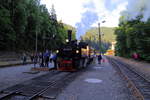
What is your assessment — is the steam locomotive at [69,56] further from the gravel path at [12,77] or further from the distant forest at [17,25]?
the distant forest at [17,25]

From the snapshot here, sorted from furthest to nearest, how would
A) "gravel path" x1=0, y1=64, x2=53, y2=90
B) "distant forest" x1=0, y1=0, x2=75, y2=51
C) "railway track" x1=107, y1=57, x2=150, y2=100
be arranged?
"distant forest" x1=0, y1=0, x2=75, y2=51, "gravel path" x1=0, y1=64, x2=53, y2=90, "railway track" x1=107, y1=57, x2=150, y2=100

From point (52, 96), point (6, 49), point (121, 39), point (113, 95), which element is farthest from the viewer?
point (121, 39)

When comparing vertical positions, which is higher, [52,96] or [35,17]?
[35,17]

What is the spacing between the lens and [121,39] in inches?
2532

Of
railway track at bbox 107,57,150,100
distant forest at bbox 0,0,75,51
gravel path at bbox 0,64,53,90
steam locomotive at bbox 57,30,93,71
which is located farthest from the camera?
distant forest at bbox 0,0,75,51

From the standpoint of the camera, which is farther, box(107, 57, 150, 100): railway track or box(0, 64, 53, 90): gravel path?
box(0, 64, 53, 90): gravel path

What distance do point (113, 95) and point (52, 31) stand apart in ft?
185

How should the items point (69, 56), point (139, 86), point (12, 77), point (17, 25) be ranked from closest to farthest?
point (139, 86)
point (12, 77)
point (69, 56)
point (17, 25)

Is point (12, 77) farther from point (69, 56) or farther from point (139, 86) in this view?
point (139, 86)

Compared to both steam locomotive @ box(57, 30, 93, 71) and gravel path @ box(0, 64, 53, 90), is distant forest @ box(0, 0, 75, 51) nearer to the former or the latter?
steam locomotive @ box(57, 30, 93, 71)

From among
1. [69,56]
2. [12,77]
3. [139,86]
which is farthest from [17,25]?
[139,86]

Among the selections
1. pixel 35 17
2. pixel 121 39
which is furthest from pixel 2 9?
pixel 121 39

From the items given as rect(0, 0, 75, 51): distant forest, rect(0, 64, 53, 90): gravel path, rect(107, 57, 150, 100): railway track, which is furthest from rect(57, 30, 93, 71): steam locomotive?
rect(107, 57, 150, 100): railway track

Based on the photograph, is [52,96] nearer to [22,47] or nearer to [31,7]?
[22,47]
